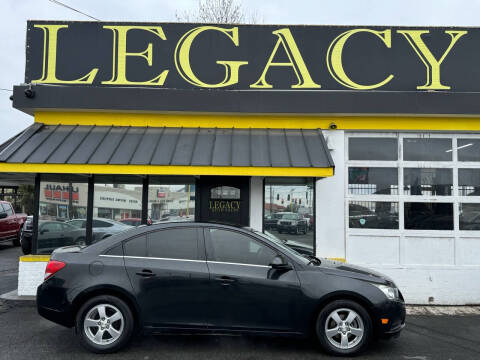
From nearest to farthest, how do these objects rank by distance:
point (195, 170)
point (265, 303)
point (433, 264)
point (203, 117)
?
point (265, 303)
point (195, 170)
point (433, 264)
point (203, 117)

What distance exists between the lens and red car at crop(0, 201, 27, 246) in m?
13.4

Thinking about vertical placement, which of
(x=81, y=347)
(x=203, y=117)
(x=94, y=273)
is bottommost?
(x=81, y=347)

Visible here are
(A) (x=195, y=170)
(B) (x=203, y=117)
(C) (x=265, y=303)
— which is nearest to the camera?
(C) (x=265, y=303)

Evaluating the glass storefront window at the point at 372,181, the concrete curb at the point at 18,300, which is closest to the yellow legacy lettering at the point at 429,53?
the glass storefront window at the point at 372,181

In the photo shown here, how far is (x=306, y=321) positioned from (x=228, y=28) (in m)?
5.94

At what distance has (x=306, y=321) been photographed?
A: 429 cm

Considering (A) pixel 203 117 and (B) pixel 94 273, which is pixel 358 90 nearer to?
(A) pixel 203 117

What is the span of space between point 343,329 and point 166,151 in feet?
13.6

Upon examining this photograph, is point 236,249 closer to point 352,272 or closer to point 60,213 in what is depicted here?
point 352,272

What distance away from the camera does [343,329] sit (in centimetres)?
431

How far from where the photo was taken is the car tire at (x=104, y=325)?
4.30 meters

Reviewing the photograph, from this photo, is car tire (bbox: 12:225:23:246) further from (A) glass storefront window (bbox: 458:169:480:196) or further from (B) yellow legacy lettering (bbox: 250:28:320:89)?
(A) glass storefront window (bbox: 458:169:480:196)

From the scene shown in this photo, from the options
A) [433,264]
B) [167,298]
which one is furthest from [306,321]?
[433,264]

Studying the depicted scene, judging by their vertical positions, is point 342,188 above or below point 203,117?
below
